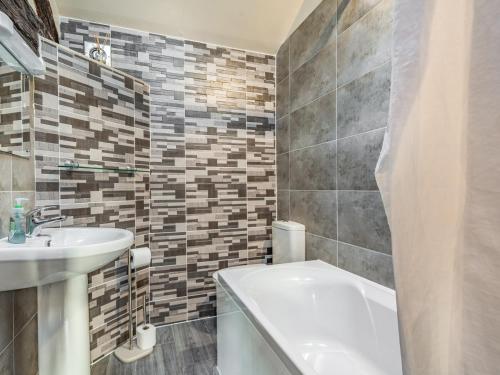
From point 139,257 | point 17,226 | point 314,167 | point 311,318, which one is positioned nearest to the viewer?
point 17,226

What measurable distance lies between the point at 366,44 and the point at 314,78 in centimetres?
51

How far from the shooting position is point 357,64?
1567 millimetres

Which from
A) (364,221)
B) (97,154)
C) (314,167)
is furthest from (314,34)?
(97,154)

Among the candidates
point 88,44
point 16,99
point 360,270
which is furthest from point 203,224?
point 88,44

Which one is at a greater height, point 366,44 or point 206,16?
point 206,16

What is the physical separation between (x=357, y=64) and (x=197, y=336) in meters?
2.30

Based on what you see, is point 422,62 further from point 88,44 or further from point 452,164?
point 88,44

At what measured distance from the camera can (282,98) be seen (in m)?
2.45

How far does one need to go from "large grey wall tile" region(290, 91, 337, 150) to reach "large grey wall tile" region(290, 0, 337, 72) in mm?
403

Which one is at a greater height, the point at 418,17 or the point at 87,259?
the point at 418,17

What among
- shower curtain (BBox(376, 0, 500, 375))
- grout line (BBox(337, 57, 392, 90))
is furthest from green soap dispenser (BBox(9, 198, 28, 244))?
grout line (BBox(337, 57, 392, 90))

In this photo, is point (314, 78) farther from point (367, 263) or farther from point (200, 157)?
point (367, 263)

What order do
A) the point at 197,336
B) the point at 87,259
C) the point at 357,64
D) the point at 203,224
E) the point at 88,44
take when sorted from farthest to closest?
the point at 203,224 < the point at 197,336 < the point at 88,44 < the point at 357,64 < the point at 87,259

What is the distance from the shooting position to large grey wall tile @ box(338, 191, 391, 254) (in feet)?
4.60
